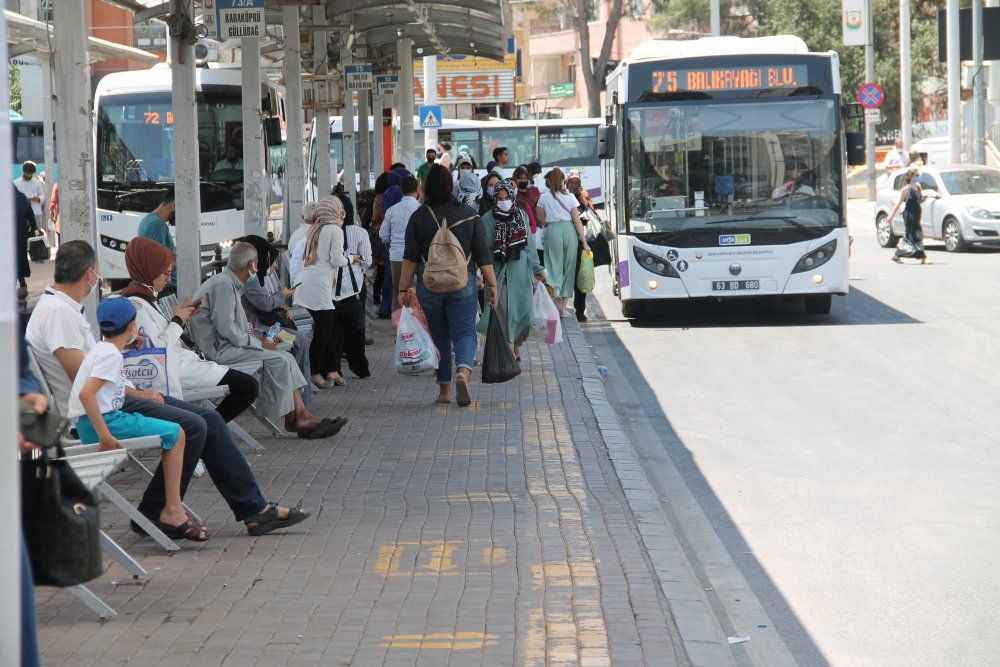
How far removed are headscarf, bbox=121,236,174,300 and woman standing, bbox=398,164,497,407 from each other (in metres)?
4.36

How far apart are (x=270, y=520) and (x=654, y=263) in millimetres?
11618

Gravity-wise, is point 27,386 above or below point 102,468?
above

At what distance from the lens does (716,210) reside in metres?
18.7

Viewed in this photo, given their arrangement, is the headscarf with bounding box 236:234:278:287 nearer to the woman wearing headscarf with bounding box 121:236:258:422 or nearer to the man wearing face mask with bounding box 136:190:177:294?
the man wearing face mask with bounding box 136:190:177:294

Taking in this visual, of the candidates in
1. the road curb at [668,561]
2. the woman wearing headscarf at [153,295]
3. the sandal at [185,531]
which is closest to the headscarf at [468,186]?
the road curb at [668,561]

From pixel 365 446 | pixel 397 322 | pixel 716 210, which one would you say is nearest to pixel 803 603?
pixel 365 446

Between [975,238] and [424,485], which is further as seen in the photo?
[975,238]

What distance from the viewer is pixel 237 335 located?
382 inches

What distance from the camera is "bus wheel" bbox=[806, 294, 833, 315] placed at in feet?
63.1

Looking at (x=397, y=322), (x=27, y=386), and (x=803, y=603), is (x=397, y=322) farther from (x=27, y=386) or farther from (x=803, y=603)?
(x=27, y=386)

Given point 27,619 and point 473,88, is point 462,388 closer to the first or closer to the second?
point 27,619

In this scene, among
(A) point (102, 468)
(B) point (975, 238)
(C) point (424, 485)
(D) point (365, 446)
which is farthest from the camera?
(B) point (975, 238)

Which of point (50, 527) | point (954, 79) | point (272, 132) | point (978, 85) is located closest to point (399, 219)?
point (272, 132)

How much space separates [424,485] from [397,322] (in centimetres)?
374
